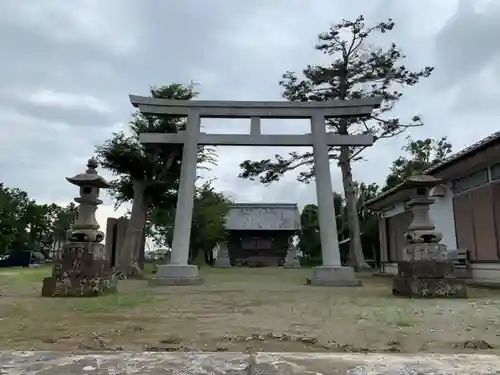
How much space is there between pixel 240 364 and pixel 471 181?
397 inches

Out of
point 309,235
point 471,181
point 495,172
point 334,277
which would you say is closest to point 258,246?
point 309,235

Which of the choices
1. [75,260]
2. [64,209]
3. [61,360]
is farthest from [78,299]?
[64,209]

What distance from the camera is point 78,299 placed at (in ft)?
Answer: 22.9

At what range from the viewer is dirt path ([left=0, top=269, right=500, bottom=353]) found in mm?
3502

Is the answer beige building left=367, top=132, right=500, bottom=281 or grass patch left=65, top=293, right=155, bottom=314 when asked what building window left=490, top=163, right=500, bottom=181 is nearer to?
beige building left=367, top=132, right=500, bottom=281

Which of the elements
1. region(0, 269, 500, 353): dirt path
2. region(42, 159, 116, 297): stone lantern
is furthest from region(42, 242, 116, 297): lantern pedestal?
region(0, 269, 500, 353): dirt path

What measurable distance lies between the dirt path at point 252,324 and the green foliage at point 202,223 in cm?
1938

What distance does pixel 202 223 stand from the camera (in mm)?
26750

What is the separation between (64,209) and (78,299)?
125 feet

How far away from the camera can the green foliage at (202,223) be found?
26406 mm

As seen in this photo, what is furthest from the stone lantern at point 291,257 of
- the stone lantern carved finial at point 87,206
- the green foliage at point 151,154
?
the stone lantern carved finial at point 87,206

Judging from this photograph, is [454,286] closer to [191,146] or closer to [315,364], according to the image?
[315,364]

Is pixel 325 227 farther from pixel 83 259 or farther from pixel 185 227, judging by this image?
pixel 83 259

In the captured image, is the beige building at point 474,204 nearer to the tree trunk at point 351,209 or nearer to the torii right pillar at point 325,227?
the torii right pillar at point 325,227
